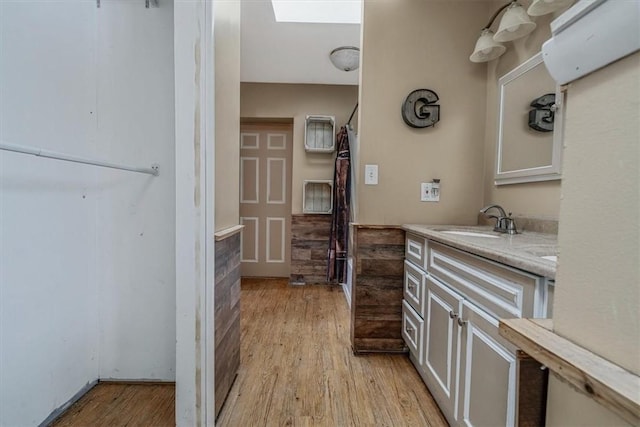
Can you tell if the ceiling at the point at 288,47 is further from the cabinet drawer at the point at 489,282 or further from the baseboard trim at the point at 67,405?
the baseboard trim at the point at 67,405

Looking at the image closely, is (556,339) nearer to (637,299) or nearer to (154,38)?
(637,299)

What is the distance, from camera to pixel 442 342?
1344mm

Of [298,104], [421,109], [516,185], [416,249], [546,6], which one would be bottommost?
[416,249]

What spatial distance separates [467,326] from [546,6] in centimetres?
143

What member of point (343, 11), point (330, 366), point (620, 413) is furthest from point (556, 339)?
point (343, 11)

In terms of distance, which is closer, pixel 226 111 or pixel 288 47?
pixel 226 111

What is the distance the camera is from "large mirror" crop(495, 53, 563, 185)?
4.56 ft

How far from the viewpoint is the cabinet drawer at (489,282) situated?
32.0 inches

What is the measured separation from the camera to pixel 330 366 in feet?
5.90

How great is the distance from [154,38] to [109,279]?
1285 millimetres

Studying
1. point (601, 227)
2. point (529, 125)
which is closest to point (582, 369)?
point (601, 227)

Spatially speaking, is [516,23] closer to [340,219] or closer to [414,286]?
[414,286]

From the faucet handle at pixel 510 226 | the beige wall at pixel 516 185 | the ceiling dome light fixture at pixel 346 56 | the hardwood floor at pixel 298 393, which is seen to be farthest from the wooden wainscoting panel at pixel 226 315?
the ceiling dome light fixture at pixel 346 56

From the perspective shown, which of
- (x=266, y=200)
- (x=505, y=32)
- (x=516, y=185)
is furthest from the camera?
(x=266, y=200)
